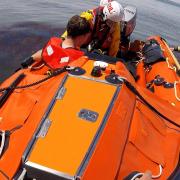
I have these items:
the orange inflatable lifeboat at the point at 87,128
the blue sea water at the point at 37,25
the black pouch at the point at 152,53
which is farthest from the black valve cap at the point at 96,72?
the blue sea water at the point at 37,25

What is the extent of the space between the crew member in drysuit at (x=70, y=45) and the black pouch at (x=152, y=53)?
137cm

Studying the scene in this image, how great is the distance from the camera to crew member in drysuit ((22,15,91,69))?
2.65m

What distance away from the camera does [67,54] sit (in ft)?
8.76

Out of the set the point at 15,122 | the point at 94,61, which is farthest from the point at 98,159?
the point at 94,61

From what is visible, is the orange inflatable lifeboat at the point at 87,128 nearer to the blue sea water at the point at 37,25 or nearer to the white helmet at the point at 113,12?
the white helmet at the point at 113,12

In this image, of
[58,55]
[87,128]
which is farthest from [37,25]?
[87,128]

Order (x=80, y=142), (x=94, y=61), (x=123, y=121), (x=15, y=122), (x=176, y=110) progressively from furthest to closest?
(x=176, y=110)
(x=94, y=61)
(x=15, y=122)
(x=123, y=121)
(x=80, y=142)

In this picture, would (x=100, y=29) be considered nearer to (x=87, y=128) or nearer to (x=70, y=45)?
(x=70, y=45)

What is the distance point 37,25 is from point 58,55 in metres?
4.74

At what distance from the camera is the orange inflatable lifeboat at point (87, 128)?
5.84ft

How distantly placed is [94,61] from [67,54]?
232 mm

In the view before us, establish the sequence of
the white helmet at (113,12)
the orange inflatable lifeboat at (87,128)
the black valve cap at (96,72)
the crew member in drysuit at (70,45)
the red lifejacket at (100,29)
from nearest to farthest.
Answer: the orange inflatable lifeboat at (87,128) → the black valve cap at (96,72) → the crew member in drysuit at (70,45) → the white helmet at (113,12) → the red lifejacket at (100,29)

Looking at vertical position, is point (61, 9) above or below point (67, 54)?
below

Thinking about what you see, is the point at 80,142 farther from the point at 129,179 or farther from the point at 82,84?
the point at 82,84
